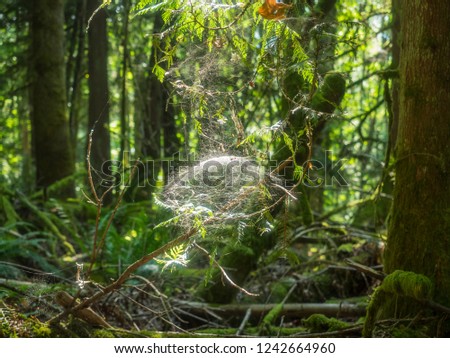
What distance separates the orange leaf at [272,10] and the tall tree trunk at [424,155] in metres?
1.09

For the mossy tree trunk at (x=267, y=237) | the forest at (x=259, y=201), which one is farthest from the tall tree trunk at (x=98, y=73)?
the mossy tree trunk at (x=267, y=237)

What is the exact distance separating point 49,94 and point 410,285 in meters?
7.08

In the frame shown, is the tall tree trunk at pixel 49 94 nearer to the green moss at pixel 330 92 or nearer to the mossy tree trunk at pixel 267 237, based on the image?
the mossy tree trunk at pixel 267 237

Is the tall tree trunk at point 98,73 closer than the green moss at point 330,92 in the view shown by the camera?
No

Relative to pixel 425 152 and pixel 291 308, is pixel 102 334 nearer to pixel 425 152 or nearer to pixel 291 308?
pixel 291 308

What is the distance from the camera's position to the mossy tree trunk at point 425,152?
3619 millimetres

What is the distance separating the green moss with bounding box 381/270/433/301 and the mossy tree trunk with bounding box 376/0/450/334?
0.24 m

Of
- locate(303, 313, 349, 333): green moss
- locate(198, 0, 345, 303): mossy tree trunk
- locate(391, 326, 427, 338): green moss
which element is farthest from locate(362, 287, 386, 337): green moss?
locate(198, 0, 345, 303): mossy tree trunk

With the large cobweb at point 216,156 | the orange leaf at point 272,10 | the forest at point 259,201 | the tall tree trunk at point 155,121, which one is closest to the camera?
the orange leaf at point 272,10

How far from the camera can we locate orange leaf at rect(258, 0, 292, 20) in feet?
10.2

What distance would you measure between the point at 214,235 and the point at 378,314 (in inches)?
53.6

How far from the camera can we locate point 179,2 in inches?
131
